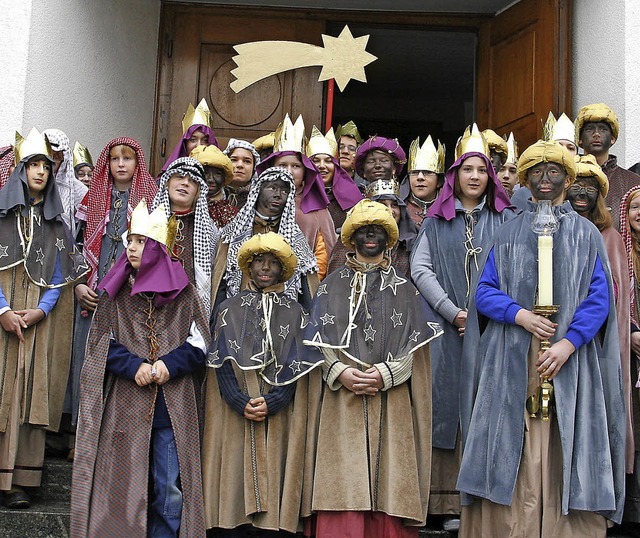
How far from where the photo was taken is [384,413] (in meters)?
4.89

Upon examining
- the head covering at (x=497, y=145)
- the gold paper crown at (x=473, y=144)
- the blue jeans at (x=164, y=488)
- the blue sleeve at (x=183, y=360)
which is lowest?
the blue jeans at (x=164, y=488)

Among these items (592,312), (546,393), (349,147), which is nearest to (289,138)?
(349,147)

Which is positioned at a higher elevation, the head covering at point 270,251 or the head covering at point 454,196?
the head covering at point 454,196

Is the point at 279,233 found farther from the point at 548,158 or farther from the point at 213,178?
the point at 548,158

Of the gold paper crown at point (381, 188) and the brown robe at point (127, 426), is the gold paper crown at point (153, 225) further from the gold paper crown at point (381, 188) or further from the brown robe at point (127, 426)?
the gold paper crown at point (381, 188)

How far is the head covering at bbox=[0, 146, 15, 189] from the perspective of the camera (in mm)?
6032

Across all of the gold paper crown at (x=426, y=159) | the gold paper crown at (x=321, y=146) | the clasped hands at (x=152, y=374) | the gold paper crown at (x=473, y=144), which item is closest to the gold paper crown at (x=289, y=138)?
the gold paper crown at (x=321, y=146)

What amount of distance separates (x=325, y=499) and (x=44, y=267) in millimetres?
2162

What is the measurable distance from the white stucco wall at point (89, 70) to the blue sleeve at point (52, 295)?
6.03ft

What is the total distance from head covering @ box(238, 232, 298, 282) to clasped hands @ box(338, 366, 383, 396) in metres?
0.64

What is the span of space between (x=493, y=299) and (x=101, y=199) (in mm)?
2642

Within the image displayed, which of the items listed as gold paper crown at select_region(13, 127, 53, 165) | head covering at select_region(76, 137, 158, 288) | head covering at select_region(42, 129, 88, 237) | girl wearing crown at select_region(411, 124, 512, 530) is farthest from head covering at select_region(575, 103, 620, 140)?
gold paper crown at select_region(13, 127, 53, 165)

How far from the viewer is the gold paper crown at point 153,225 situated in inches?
194

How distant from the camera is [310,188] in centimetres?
613
